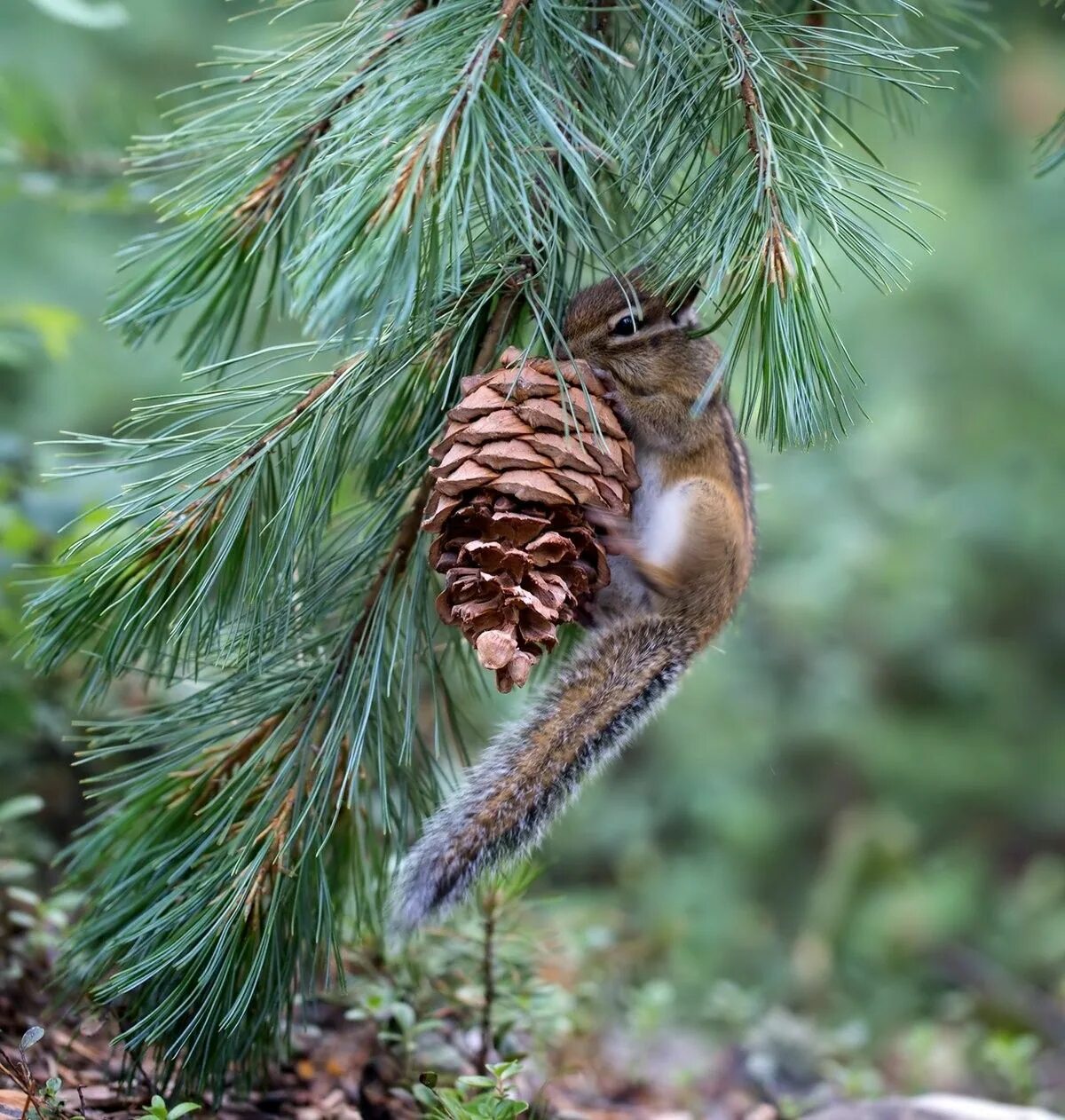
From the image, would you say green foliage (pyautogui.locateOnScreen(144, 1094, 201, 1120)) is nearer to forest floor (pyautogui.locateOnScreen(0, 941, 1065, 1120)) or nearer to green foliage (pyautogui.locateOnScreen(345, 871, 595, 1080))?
forest floor (pyautogui.locateOnScreen(0, 941, 1065, 1120))

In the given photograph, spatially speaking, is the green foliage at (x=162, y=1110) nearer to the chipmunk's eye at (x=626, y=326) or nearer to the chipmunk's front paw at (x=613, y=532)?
the chipmunk's front paw at (x=613, y=532)

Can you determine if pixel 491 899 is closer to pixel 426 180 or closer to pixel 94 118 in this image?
pixel 426 180

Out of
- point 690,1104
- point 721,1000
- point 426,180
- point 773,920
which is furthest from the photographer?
point 773,920

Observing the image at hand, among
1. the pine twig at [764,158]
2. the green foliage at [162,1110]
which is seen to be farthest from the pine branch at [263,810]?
the pine twig at [764,158]

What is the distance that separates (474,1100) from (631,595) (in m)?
0.69

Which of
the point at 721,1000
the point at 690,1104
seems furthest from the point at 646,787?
the point at 690,1104

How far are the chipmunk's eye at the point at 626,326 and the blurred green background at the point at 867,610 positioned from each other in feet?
3.87

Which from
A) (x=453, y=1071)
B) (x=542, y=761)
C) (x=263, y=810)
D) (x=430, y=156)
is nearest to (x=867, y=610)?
(x=453, y=1071)

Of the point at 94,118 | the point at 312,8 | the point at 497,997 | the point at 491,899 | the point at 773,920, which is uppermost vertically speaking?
the point at 312,8

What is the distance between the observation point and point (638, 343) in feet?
5.84

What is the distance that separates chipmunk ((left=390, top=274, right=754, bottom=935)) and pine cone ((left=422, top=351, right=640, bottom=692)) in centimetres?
8

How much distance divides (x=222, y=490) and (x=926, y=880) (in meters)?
2.93

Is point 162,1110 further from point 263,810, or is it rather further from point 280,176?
point 280,176

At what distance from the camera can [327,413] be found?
1.30 metres
